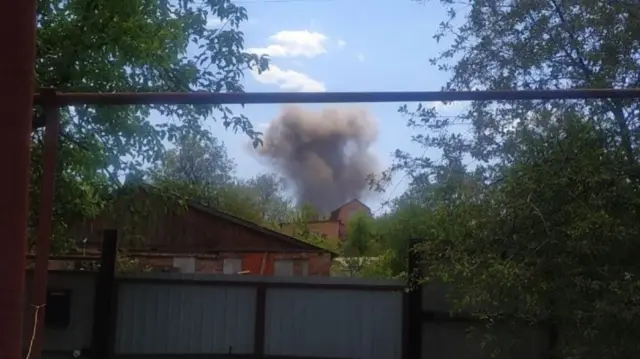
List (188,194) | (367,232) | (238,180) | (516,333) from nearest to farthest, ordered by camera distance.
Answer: (516,333) → (188,194) → (367,232) → (238,180)

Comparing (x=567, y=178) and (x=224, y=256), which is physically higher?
(x=567, y=178)

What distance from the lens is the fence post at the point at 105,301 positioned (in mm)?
7539

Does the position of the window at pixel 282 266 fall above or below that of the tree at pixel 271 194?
below

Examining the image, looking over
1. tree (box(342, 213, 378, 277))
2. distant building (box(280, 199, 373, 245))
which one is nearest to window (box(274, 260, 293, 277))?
tree (box(342, 213, 378, 277))

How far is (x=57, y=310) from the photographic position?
752 centimetres

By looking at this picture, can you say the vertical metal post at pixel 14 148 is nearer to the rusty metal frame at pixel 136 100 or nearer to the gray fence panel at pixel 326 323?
the rusty metal frame at pixel 136 100

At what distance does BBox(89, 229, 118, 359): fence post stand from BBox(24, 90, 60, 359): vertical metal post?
486 centimetres

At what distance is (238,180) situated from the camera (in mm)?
32906

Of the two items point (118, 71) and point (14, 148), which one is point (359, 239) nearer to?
point (118, 71)

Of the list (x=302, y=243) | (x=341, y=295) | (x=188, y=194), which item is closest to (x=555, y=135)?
(x=341, y=295)

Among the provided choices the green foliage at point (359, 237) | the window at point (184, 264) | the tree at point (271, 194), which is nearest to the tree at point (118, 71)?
the window at point (184, 264)

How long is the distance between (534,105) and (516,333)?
199cm

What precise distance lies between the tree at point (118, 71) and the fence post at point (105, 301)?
1.40 ft

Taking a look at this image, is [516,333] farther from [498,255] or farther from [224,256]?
[224,256]
